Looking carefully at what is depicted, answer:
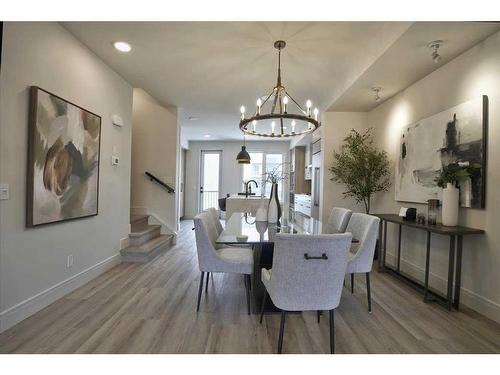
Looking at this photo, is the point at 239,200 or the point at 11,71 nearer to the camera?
the point at 11,71

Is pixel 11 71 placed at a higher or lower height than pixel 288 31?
lower

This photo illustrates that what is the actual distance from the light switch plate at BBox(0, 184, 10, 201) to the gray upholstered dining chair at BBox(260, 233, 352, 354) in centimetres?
204

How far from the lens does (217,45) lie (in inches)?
110

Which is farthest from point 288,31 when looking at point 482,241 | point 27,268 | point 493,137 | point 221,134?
point 221,134

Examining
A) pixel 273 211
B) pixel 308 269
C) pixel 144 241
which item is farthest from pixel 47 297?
pixel 308 269

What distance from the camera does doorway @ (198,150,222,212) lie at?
875 cm

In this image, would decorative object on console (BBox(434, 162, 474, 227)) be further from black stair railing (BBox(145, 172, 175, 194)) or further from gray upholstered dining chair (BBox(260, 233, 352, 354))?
black stair railing (BBox(145, 172, 175, 194))

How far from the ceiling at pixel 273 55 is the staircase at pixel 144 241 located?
89.8 inches

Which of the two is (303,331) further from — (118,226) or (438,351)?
(118,226)

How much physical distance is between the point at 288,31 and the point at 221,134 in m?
5.17

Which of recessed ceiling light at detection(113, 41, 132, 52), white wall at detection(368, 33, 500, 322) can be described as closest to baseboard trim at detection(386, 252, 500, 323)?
white wall at detection(368, 33, 500, 322)

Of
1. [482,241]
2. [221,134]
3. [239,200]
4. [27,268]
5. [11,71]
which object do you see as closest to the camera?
[11,71]
